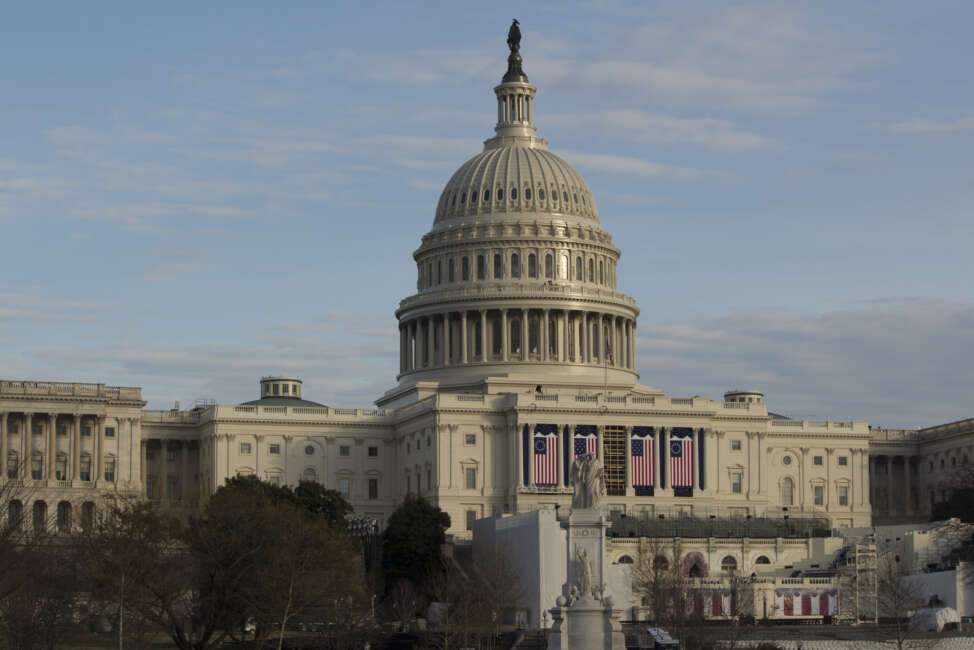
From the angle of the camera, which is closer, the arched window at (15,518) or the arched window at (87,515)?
the arched window at (15,518)

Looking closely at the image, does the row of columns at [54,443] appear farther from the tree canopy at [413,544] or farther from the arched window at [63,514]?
the tree canopy at [413,544]

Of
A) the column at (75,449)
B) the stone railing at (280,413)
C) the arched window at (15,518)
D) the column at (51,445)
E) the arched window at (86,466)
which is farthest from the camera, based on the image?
the stone railing at (280,413)

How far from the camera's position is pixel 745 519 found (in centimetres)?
18225

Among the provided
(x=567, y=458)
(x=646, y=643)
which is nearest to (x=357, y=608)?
(x=646, y=643)

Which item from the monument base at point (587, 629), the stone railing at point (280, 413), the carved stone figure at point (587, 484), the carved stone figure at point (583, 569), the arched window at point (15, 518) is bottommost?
the monument base at point (587, 629)

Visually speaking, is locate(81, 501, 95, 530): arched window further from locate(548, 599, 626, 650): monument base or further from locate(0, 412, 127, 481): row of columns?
locate(548, 599, 626, 650): monument base

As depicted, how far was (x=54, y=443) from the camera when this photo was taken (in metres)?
187

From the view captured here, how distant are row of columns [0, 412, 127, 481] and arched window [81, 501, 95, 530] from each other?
704 cm

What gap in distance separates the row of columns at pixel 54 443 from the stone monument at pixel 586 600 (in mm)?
93200

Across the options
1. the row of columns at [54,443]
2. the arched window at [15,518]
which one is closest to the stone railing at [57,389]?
the row of columns at [54,443]

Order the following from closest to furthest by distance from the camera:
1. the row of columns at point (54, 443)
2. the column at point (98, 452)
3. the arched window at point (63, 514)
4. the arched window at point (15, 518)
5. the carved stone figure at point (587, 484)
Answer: the arched window at point (15, 518) < the carved stone figure at point (587, 484) < the arched window at point (63, 514) < the row of columns at point (54, 443) < the column at point (98, 452)

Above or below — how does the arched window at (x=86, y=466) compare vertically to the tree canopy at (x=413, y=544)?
above

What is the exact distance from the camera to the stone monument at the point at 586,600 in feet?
324

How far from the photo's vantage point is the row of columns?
185 meters
